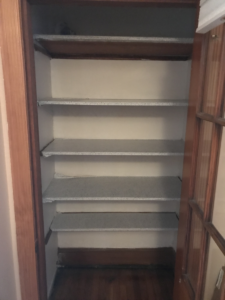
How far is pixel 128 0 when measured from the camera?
3.65 feet

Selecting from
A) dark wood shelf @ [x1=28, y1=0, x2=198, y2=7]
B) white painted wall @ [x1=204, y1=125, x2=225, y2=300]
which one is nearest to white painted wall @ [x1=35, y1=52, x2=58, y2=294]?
dark wood shelf @ [x1=28, y1=0, x2=198, y2=7]

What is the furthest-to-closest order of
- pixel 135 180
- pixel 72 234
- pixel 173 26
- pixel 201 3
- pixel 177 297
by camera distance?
pixel 72 234
pixel 135 180
pixel 173 26
pixel 177 297
pixel 201 3

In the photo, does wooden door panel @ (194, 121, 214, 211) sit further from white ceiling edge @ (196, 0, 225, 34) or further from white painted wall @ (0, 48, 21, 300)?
white painted wall @ (0, 48, 21, 300)

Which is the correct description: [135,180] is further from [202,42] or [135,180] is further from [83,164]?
[202,42]

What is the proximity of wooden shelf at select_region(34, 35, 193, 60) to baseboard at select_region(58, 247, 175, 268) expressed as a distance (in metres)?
1.70

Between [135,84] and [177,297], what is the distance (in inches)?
58.7

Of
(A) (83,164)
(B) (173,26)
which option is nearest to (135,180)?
(A) (83,164)

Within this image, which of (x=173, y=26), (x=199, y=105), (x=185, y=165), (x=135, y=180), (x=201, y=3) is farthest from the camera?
(x=135, y=180)

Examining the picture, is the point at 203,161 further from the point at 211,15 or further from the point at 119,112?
A: the point at 119,112

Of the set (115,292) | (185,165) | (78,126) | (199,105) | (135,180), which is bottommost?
(115,292)

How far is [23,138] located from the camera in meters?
1.18

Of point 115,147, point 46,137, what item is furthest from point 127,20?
point 46,137

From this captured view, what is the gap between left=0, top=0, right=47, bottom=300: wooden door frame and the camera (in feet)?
3.55

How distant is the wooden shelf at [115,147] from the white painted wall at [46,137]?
102 millimetres
